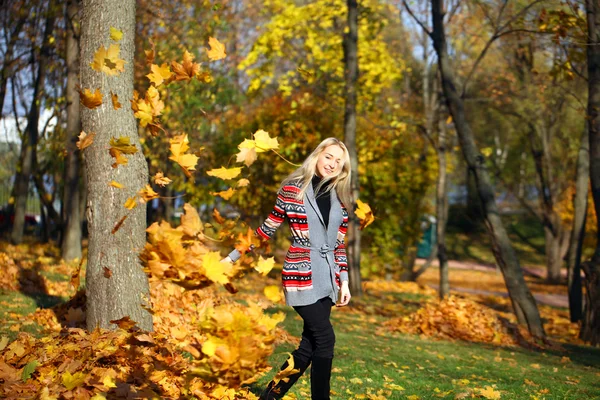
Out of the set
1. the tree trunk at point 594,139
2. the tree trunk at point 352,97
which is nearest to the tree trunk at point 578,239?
the tree trunk at point 594,139

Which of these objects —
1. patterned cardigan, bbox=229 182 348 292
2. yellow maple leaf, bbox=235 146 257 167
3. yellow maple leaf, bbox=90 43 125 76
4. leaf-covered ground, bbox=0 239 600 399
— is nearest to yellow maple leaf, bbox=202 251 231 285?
leaf-covered ground, bbox=0 239 600 399

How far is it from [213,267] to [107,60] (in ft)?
5.98

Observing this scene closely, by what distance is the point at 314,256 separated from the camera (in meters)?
4.08

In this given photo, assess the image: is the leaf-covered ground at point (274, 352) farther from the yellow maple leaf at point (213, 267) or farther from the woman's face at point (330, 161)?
the woman's face at point (330, 161)

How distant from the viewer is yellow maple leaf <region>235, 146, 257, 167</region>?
12.0 ft

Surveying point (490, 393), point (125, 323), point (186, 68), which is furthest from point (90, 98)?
point (490, 393)

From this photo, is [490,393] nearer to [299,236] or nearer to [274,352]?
[274,352]

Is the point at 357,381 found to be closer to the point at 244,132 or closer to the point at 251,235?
the point at 251,235

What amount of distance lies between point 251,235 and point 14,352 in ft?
6.09

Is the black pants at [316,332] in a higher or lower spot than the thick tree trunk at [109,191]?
lower

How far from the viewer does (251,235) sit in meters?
3.79

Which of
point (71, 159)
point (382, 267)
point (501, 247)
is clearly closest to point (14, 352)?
point (501, 247)

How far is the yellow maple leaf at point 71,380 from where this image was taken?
150 inches

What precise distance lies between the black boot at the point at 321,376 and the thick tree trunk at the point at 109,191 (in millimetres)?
1630
